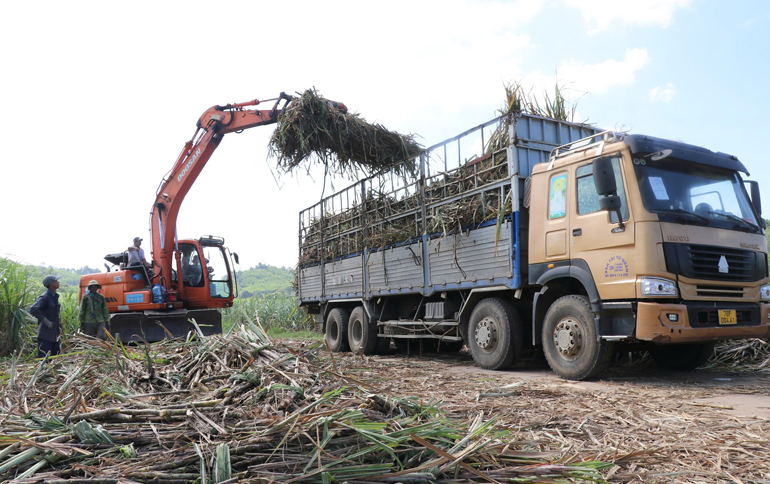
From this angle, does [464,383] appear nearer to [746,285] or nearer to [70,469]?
[746,285]

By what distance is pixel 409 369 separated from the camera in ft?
25.6

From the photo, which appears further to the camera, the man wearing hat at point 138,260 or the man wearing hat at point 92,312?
the man wearing hat at point 138,260

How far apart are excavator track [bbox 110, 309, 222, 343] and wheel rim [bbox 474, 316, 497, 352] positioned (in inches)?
220

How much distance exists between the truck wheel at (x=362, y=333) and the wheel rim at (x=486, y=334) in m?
3.18

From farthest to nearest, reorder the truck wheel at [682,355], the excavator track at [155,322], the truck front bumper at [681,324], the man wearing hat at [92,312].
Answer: the excavator track at [155,322]
the man wearing hat at [92,312]
the truck wheel at [682,355]
the truck front bumper at [681,324]

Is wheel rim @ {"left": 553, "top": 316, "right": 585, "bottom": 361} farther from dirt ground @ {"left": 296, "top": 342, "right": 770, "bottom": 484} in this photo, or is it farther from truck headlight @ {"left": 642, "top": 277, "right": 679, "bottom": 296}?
truck headlight @ {"left": 642, "top": 277, "right": 679, "bottom": 296}

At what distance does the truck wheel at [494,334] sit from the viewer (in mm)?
7707

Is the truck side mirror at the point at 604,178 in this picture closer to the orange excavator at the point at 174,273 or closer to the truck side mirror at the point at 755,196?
the truck side mirror at the point at 755,196

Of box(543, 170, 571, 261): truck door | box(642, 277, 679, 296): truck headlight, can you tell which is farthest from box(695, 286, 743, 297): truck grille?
box(543, 170, 571, 261): truck door

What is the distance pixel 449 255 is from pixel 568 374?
107 inches

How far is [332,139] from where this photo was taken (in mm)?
9750

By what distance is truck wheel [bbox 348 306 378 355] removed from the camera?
36.3ft

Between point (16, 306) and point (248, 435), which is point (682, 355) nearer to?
point (248, 435)

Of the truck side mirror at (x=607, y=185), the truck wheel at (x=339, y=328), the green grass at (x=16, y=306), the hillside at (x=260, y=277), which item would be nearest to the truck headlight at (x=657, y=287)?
the truck side mirror at (x=607, y=185)
